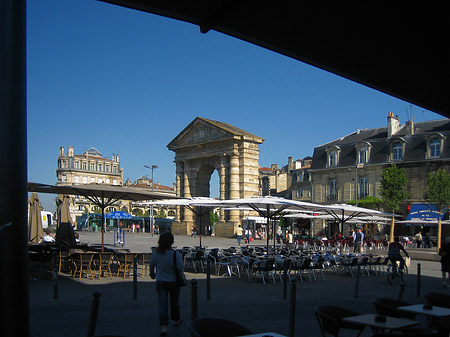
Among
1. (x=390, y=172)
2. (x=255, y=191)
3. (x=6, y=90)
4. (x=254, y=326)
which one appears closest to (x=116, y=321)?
(x=254, y=326)

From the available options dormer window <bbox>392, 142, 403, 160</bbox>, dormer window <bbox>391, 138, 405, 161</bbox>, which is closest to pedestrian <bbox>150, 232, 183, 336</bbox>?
dormer window <bbox>391, 138, 405, 161</bbox>

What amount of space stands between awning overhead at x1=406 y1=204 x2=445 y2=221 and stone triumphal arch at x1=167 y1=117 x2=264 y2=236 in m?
15.5

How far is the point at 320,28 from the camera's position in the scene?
19.6 ft

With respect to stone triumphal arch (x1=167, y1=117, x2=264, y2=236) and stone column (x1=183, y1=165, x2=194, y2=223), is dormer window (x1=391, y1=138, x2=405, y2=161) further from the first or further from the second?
stone column (x1=183, y1=165, x2=194, y2=223)

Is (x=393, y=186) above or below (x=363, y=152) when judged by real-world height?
below

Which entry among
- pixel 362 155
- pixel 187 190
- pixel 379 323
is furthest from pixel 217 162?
pixel 379 323

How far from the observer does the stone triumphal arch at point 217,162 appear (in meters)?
50.1

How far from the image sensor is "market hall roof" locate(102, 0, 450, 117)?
209 inches

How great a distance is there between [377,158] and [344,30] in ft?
162

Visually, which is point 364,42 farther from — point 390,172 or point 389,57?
point 390,172

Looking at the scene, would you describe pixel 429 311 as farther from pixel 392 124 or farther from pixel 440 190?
pixel 392 124

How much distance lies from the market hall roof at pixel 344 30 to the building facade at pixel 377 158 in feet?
143

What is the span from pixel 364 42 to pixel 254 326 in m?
5.27

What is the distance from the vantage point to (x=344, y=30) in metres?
6.09
